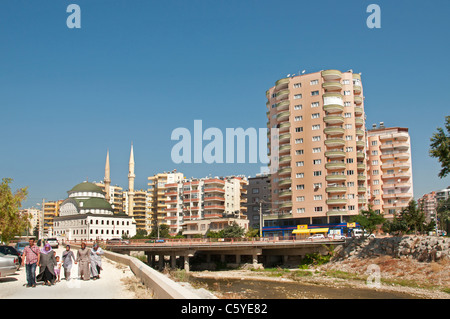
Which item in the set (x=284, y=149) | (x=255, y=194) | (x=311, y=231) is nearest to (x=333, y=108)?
(x=284, y=149)

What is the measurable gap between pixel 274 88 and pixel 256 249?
42.7 m

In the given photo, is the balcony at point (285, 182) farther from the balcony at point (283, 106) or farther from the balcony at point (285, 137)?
the balcony at point (283, 106)

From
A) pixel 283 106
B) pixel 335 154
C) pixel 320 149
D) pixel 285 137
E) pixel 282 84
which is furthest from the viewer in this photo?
pixel 282 84

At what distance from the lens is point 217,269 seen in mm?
65750

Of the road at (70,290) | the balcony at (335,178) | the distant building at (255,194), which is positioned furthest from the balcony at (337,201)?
the road at (70,290)

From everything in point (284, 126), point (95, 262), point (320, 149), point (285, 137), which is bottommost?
point (95, 262)

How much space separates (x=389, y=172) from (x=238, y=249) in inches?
2141

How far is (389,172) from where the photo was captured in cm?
10206

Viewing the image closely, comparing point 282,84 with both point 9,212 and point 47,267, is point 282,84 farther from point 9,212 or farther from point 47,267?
point 47,267

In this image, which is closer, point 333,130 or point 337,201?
point 337,201

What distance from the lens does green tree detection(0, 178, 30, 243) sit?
34250mm

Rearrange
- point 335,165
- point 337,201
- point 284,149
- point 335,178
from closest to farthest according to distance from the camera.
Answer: point 337,201 < point 335,178 < point 335,165 < point 284,149

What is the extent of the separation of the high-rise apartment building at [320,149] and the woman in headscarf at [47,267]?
69427mm
